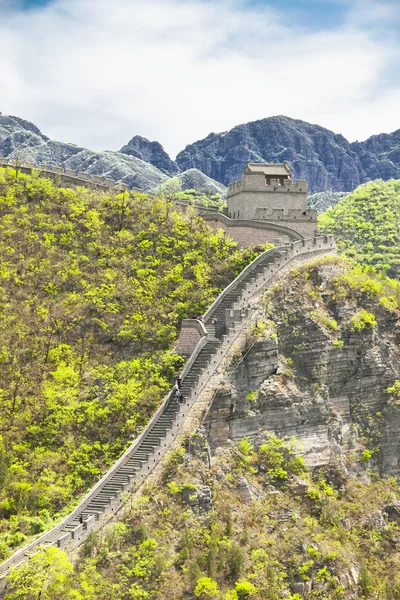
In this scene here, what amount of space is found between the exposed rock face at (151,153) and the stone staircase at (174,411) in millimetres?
91715

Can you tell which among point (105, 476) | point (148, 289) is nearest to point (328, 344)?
point (148, 289)

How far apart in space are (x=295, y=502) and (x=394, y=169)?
12046cm

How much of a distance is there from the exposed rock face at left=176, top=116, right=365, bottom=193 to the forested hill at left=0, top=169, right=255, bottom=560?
89.1 metres

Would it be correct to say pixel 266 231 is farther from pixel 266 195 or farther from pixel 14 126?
pixel 14 126

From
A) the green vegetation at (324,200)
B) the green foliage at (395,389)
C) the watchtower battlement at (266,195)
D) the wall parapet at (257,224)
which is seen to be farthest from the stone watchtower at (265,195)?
the green vegetation at (324,200)

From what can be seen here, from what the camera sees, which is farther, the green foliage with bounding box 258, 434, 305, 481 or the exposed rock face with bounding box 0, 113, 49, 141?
the exposed rock face with bounding box 0, 113, 49, 141

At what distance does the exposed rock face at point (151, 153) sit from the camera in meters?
132

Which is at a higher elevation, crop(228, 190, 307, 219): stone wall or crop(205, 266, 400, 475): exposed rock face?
crop(228, 190, 307, 219): stone wall

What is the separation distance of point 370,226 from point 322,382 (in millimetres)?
37656

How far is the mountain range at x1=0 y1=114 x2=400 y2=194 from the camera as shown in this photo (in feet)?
395

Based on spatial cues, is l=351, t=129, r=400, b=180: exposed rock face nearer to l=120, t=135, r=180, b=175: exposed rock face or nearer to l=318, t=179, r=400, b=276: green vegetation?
l=120, t=135, r=180, b=175: exposed rock face

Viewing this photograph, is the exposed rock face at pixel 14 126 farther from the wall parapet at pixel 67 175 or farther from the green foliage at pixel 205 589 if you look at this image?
the green foliage at pixel 205 589

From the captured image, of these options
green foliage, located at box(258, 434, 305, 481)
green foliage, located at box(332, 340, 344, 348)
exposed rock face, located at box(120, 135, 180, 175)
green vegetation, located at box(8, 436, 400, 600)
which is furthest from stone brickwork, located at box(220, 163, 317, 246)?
exposed rock face, located at box(120, 135, 180, 175)

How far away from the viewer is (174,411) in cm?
3309
